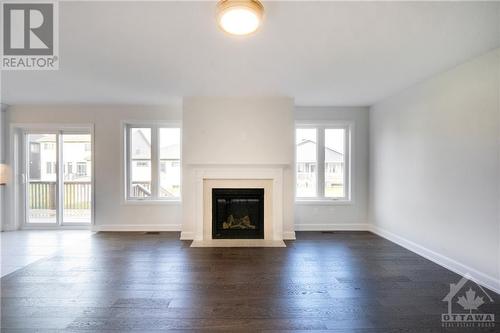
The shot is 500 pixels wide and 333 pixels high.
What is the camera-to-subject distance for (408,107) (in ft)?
13.2

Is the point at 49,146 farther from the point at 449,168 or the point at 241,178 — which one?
the point at 449,168

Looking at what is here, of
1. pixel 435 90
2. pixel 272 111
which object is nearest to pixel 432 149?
pixel 435 90

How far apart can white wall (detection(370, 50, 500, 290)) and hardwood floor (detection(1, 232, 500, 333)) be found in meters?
0.40

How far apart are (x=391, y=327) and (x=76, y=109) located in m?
6.11

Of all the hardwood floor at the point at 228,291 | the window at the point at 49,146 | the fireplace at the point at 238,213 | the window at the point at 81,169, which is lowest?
the hardwood floor at the point at 228,291

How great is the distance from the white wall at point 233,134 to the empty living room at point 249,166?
0.03 m

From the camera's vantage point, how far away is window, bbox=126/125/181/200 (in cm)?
529

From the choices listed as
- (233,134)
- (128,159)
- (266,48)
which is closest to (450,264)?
(266,48)

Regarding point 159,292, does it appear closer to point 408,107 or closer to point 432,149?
point 432,149

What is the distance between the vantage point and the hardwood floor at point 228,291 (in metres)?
2.12

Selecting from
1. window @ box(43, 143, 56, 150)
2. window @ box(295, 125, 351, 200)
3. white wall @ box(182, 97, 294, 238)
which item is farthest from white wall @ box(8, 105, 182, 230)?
window @ box(295, 125, 351, 200)

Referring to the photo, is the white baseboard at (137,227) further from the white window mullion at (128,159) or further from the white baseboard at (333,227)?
the white baseboard at (333,227)

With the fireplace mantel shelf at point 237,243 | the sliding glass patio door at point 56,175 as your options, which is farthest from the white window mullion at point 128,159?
the fireplace mantel shelf at point 237,243

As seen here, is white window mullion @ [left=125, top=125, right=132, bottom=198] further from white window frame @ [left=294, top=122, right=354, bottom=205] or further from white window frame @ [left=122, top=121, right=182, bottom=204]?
white window frame @ [left=294, top=122, right=354, bottom=205]
